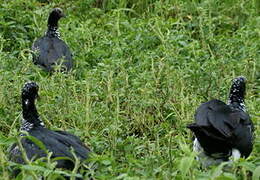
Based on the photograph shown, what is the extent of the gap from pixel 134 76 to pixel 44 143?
2.85 metres

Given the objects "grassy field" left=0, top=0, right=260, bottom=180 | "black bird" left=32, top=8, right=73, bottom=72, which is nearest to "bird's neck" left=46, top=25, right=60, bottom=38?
"black bird" left=32, top=8, right=73, bottom=72

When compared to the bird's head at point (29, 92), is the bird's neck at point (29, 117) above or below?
below

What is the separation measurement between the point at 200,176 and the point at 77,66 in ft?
15.2

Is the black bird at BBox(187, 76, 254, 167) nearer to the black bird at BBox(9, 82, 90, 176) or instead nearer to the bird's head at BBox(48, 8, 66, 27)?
the black bird at BBox(9, 82, 90, 176)

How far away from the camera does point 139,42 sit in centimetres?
957

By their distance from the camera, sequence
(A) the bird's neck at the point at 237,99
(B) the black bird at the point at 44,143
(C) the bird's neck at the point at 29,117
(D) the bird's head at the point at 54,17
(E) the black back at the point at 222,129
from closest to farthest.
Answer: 1. (B) the black bird at the point at 44,143
2. (E) the black back at the point at 222,129
3. (C) the bird's neck at the point at 29,117
4. (A) the bird's neck at the point at 237,99
5. (D) the bird's head at the point at 54,17

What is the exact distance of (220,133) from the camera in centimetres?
608

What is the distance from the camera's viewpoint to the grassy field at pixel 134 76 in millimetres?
5859

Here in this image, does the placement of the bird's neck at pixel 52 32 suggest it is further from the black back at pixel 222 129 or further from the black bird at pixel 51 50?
the black back at pixel 222 129

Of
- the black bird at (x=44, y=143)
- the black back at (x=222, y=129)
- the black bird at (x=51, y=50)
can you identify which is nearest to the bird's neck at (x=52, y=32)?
the black bird at (x=51, y=50)

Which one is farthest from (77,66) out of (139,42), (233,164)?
(233,164)

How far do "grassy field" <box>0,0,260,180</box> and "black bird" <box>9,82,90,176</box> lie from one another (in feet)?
0.51

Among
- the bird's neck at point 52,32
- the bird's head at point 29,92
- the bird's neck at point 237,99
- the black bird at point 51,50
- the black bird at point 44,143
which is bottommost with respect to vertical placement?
the black bird at point 51,50

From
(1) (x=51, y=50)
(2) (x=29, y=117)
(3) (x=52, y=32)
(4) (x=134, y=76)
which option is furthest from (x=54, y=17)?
(2) (x=29, y=117)
